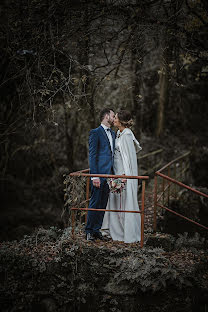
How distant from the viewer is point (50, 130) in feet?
39.1

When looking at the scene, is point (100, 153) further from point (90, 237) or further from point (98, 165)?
point (90, 237)

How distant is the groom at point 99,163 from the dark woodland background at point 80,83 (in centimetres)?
78

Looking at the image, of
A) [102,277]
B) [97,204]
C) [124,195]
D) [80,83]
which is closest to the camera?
[102,277]

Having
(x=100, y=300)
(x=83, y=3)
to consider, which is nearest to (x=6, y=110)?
(x=83, y=3)

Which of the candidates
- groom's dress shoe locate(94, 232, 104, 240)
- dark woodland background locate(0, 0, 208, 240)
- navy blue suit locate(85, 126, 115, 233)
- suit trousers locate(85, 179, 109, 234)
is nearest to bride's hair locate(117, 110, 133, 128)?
navy blue suit locate(85, 126, 115, 233)

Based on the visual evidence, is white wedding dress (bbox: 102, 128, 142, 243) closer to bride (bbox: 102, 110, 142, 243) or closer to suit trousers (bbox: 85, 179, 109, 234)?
bride (bbox: 102, 110, 142, 243)

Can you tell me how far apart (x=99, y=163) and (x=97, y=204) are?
722 mm

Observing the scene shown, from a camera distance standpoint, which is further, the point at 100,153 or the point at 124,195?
the point at 124,195

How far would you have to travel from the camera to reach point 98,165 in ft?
18.6

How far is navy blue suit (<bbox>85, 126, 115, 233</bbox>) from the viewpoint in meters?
5.61

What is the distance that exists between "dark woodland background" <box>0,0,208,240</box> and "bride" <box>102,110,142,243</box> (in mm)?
1061

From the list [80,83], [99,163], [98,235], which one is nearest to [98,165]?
[99,163]

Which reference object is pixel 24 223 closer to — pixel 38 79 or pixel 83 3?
pixel 38 79

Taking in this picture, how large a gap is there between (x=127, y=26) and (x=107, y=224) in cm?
396
